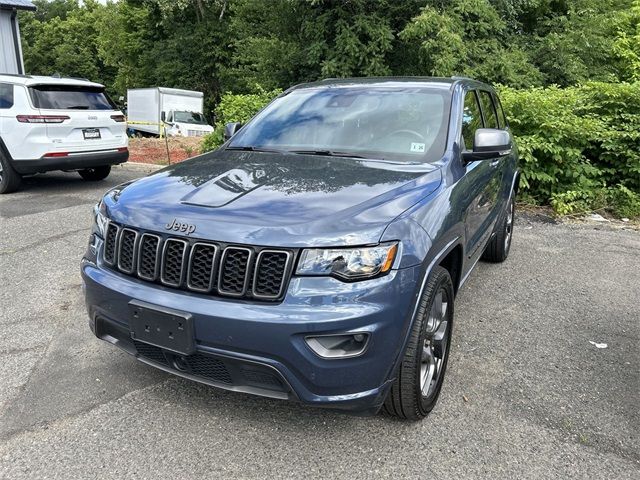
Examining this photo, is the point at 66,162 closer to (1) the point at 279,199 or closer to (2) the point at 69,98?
(2) the point at 69,98

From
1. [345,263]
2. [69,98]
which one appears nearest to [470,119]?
[345,263]

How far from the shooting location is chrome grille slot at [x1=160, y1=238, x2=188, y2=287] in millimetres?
2332

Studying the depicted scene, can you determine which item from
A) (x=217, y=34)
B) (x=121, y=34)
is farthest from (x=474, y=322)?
(x=121, y=34)

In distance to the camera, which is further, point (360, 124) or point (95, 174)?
point (95, 174)

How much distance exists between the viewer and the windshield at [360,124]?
325 centimetres

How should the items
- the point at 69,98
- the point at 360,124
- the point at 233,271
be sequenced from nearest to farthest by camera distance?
the point at 233,271 → the point at 360,124 → the point at 69,98

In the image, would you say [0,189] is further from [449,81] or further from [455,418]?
[455,418]

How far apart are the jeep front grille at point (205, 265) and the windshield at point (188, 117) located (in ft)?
67.3

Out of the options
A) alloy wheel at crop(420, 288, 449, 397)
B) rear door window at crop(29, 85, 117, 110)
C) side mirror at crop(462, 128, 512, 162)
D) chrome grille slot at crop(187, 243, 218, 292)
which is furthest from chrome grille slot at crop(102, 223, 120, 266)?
Result: rear door window at crop(29, 85, 117, 110)

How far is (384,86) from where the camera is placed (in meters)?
3.76

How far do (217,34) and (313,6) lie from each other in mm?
19117

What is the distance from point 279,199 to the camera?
2.48 meters

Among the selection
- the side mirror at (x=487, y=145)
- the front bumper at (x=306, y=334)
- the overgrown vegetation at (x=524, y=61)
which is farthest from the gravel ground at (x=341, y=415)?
the overgrown vegetation at (x=524, y=61)

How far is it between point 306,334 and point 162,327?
26.1 inches
